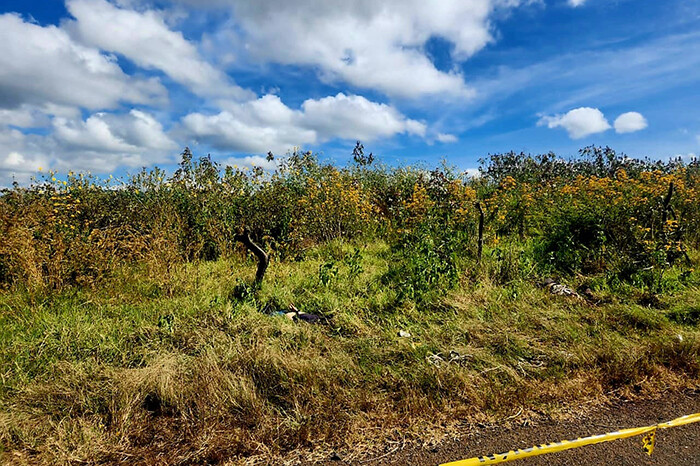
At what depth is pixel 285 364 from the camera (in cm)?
317

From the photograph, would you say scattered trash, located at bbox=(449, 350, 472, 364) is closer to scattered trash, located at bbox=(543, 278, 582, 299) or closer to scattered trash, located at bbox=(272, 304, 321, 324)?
scattered trash, located at bbox=(272, 304, 321, 324)

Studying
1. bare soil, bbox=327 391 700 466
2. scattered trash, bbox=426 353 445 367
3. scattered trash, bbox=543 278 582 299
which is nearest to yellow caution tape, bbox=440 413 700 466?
bare soil, bbox=327 391 700 466

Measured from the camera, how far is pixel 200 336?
3.68 meters

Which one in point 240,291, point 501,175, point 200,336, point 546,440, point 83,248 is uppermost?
point 501,175

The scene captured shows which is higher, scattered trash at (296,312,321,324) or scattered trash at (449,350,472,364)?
scattered trash at (296,312,321,324)

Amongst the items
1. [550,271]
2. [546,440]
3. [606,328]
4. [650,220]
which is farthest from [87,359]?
[650,220]

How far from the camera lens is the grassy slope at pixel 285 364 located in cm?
266

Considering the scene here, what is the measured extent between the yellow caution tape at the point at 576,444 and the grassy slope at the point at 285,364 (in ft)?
1.24

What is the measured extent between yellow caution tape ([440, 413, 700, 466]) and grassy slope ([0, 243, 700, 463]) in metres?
0.38

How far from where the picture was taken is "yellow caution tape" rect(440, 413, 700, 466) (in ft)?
7.80

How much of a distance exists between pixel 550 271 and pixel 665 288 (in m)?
1.30

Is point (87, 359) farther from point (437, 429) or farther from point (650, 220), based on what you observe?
point (650, 220)

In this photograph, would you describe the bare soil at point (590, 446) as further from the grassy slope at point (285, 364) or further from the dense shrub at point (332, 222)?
the dense shrub at point (332, 222)

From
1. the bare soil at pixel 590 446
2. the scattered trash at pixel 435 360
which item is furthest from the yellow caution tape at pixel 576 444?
the scattered trash at pixel 435 360
